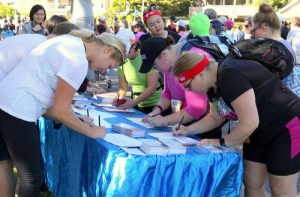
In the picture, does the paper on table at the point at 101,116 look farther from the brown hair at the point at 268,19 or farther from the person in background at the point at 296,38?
the person in background at the point at 296,38

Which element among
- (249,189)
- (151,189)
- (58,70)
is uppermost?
(58,70)

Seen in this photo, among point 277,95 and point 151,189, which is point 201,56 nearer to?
point 277,95

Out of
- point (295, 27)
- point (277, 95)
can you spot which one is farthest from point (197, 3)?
point (277, 95)

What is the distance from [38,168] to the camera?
92.4 inches

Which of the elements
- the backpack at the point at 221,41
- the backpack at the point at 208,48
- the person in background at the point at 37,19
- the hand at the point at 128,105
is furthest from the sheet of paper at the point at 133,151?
the person in background at the point at 37,19

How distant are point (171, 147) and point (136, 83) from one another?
4.87 feet

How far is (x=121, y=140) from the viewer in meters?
2.37

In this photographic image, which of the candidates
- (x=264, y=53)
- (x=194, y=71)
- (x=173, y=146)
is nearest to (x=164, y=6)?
(x=264, y=53)

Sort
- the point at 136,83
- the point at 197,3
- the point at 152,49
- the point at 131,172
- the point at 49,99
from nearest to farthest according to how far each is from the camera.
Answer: the point at 131,172 → the point at 49,99 → the point at 152,49 → the point at 136,83 → the point at 197,3

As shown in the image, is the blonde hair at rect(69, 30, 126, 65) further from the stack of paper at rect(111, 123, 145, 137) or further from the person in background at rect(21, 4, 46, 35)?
the person in background at rect(21, 4, 46, 35)

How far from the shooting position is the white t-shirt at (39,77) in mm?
2109

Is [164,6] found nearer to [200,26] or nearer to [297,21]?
[297,21]

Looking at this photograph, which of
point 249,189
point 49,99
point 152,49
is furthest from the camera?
point 152,49

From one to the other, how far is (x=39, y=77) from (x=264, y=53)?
1.13 m
